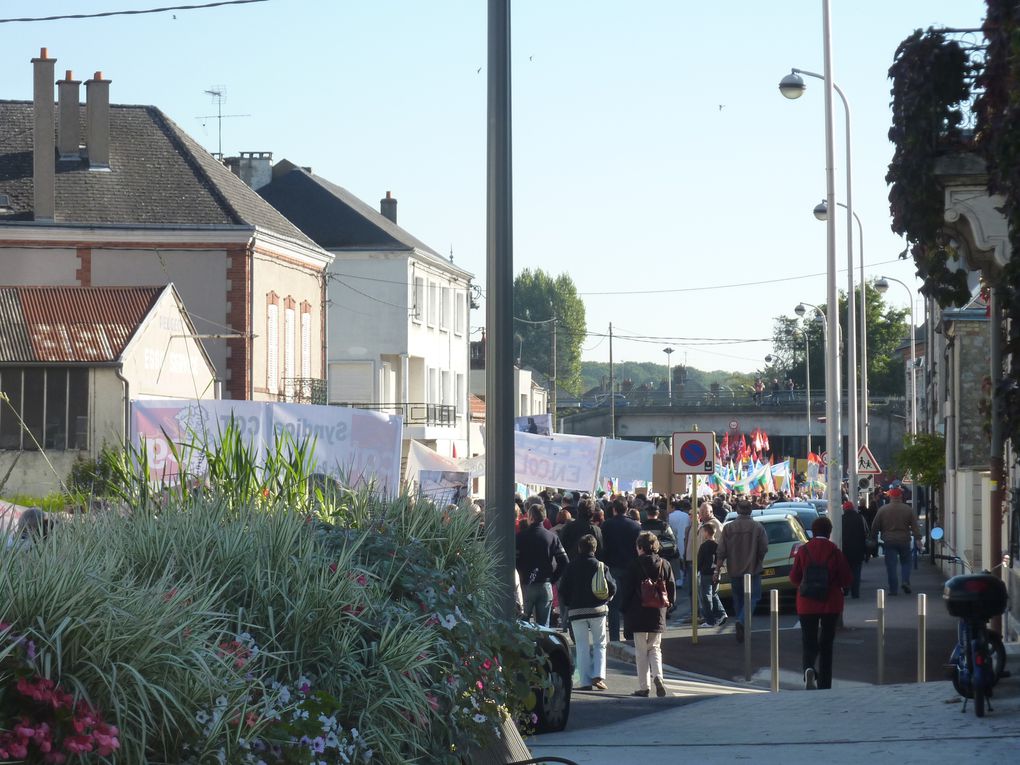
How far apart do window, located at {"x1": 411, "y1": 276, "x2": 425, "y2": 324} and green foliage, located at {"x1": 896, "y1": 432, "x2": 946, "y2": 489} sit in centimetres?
2788

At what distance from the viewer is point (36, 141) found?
37719mm

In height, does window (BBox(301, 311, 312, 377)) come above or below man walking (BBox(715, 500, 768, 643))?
above

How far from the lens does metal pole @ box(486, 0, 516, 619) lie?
904 centimetres

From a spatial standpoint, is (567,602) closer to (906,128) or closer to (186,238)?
(906,128)

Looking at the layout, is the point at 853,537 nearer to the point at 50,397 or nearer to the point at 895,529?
the point at 895,529

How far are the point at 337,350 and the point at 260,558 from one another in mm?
53233

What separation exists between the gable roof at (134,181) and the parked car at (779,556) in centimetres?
1959

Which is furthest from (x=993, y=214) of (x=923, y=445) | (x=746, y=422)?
(x=746, y=422)

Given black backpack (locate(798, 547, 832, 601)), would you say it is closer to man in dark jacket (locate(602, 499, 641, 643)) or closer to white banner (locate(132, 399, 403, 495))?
man in dark jacket (locate(602, 499, 641, 643))

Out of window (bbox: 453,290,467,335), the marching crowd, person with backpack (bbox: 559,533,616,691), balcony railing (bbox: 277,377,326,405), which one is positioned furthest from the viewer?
window (bbox: 453,290,467,335)

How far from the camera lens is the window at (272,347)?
41.5 metres

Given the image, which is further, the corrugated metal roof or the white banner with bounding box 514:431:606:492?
the corrugated metal roof

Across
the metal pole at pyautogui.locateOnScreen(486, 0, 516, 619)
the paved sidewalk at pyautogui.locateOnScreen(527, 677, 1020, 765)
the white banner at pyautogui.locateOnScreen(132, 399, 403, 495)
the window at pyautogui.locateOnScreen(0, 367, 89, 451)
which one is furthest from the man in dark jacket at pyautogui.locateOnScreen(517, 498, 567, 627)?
the window at pyautogui.locateOnScreen(0, 367, 89, 451)

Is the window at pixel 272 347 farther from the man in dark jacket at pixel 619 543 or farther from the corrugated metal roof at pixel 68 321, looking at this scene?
the man in dark jacket at pixel 619 543
